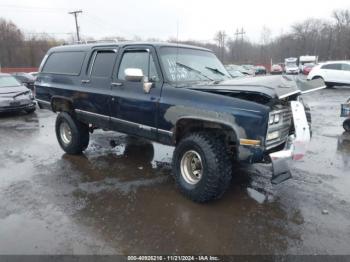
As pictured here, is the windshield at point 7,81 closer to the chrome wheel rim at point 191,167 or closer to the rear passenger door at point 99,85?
the rear passenger door at point 99,85

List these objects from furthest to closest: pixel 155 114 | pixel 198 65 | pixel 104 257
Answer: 1. pixel 198 65
2. pixel 155 114
3. pixel 104 257

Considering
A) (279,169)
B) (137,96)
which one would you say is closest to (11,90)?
(137,96)

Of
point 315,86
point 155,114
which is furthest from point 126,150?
point 315,86

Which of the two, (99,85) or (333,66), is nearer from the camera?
(99,85)

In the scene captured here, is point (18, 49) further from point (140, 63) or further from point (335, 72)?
point (140, 63)

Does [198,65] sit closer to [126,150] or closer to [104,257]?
[126,150]

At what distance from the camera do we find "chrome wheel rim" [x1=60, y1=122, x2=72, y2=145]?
6.17 m

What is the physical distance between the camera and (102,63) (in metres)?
5.20

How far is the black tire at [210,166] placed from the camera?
368 cm

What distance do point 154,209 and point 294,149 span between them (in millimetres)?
1946

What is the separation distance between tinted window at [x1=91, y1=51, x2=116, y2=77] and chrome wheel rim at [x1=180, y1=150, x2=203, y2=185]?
6.73 ft

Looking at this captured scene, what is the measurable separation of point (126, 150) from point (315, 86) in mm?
4023

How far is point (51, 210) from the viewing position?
3887 mm

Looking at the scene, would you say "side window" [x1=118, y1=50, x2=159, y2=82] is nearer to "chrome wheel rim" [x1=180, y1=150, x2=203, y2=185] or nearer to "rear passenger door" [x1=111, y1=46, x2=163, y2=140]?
"rear passenger door" [x1=111, y1=46, x2=163, y2=140]
